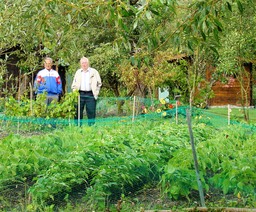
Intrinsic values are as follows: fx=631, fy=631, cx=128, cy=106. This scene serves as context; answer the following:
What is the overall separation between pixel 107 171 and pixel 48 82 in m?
Result: 7.00

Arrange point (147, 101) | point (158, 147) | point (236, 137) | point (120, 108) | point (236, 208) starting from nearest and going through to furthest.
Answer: point (236, 208) < point (158, 147) < point (236, 137) < point (147, 101) < point (120, 108)

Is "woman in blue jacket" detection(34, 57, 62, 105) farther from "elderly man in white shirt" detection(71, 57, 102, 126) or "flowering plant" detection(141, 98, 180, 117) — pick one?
"flowering plant" detection(141, 98, 180, 117)

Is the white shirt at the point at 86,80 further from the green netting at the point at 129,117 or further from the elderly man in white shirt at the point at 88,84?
the green netting at the point at 129,117

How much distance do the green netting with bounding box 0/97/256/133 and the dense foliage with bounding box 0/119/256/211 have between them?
189 inches

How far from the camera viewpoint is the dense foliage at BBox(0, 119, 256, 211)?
516 cm

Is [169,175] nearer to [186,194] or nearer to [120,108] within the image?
[186,194]

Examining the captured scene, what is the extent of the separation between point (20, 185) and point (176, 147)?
193 cm

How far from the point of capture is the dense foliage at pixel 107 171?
16.9ft

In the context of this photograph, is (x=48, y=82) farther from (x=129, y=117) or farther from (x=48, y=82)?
(x=129, y=117)

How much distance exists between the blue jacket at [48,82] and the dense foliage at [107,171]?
555 cm

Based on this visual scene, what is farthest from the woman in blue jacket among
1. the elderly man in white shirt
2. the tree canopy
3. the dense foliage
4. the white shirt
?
the dense foliage

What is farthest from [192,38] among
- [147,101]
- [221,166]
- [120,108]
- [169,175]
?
[120,108]

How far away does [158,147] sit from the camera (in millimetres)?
6238

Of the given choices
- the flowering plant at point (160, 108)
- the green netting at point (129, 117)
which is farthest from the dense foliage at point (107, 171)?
the flowering plant at point (160, 108)
